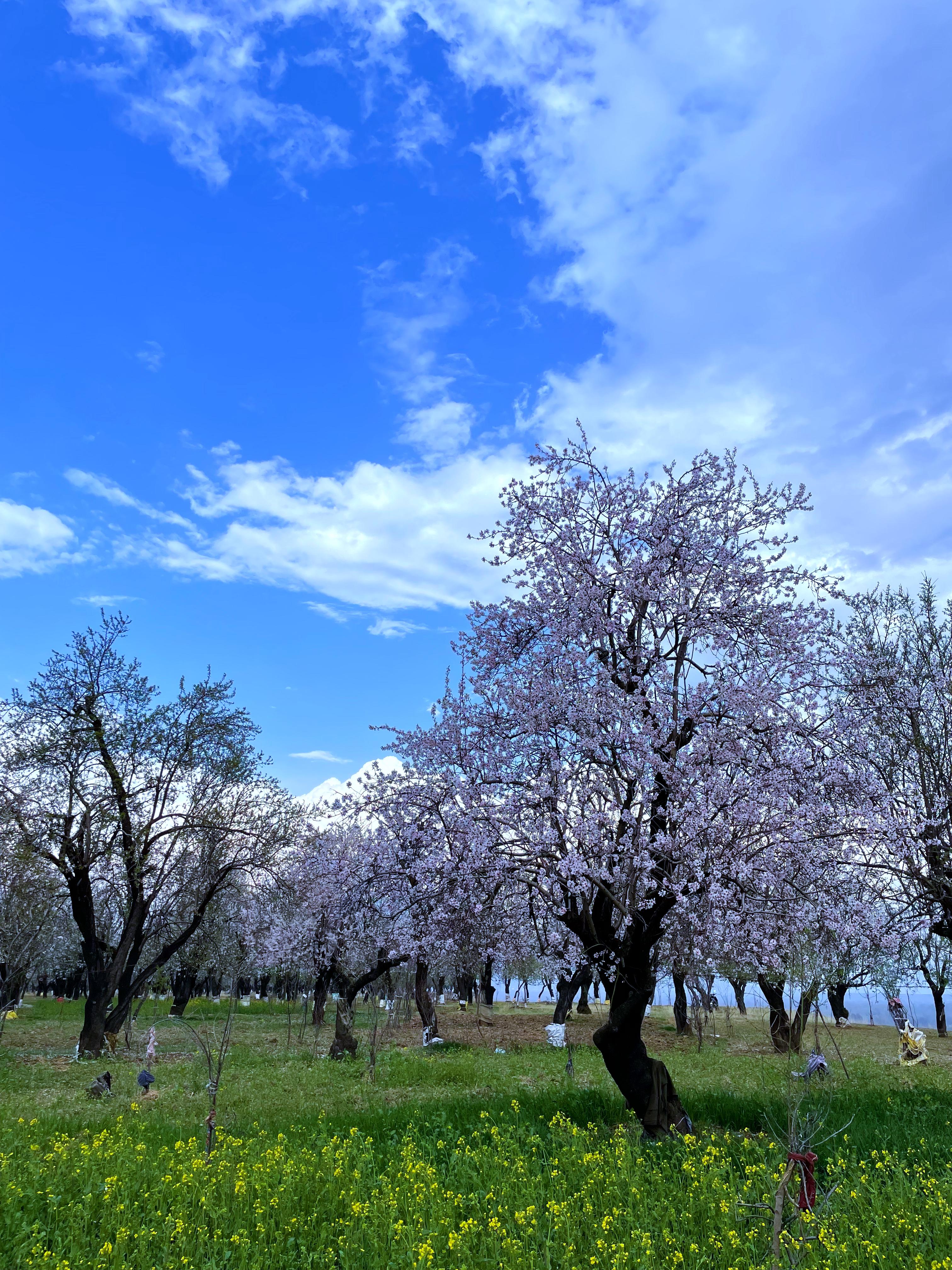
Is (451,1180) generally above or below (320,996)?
above

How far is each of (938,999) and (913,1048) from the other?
22.0 metres

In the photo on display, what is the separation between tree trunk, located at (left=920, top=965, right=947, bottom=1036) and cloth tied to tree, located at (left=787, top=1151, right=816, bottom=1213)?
44157mm

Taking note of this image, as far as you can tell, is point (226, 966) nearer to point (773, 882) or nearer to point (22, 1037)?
point (22, 1037)

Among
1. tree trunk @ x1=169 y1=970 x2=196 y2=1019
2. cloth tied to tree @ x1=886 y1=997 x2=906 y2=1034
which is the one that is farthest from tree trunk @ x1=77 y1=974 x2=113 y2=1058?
cloth tied to tree @ x1=886 y1=997 x2=906 y2=1034

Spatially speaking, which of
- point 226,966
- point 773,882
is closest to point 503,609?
point 773,882

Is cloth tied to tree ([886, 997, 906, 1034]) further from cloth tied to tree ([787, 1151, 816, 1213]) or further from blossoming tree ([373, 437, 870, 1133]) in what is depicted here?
cloth tied to tree ([787, 1151, 816, 1213])

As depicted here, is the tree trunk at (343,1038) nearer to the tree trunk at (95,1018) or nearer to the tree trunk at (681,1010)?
the tree trunk at (95,1018)

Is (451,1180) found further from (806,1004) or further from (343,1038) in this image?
(343,1038)

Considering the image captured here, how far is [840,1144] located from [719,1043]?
2613 centimetres

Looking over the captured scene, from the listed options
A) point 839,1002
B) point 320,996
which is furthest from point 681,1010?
point 320,996

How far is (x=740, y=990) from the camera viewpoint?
4250cm

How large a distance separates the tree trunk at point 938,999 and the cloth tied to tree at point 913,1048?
1659 cm

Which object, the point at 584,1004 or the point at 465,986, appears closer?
the point at 584,1004

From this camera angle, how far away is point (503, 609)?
1373 cm
